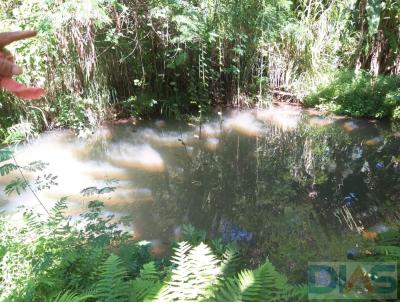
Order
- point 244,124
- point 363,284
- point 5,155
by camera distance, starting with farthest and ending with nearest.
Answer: point 244,124 < point 5,155 < point 363,284

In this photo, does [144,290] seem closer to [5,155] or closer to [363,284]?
[363,284]

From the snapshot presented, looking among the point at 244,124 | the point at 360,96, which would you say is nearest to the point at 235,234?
the point at 244,124

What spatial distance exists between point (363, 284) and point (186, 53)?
4450 mm

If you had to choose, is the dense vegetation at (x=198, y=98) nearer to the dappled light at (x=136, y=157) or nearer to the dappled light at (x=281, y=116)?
the dappled light at (x=281, y=116)

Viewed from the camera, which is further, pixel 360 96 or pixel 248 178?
pixel 360 96

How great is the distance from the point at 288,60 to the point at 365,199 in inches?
140

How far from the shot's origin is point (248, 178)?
177 inches

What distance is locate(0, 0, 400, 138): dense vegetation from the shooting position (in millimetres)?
4980

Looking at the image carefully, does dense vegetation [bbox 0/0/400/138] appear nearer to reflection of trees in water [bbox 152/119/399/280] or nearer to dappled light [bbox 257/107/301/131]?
dappled light [bbox 257/107/301/131]

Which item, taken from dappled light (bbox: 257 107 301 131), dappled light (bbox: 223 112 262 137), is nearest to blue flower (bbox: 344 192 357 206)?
dappled light (bbox: 223 112 262 137)

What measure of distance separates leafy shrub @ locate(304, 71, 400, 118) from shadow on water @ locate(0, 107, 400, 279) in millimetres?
242

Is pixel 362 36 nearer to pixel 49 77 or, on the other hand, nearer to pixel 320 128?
pixel 320 128

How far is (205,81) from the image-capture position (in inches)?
248

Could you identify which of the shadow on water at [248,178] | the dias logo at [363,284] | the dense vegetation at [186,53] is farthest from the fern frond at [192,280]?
the dense vegetation at [186,53]
